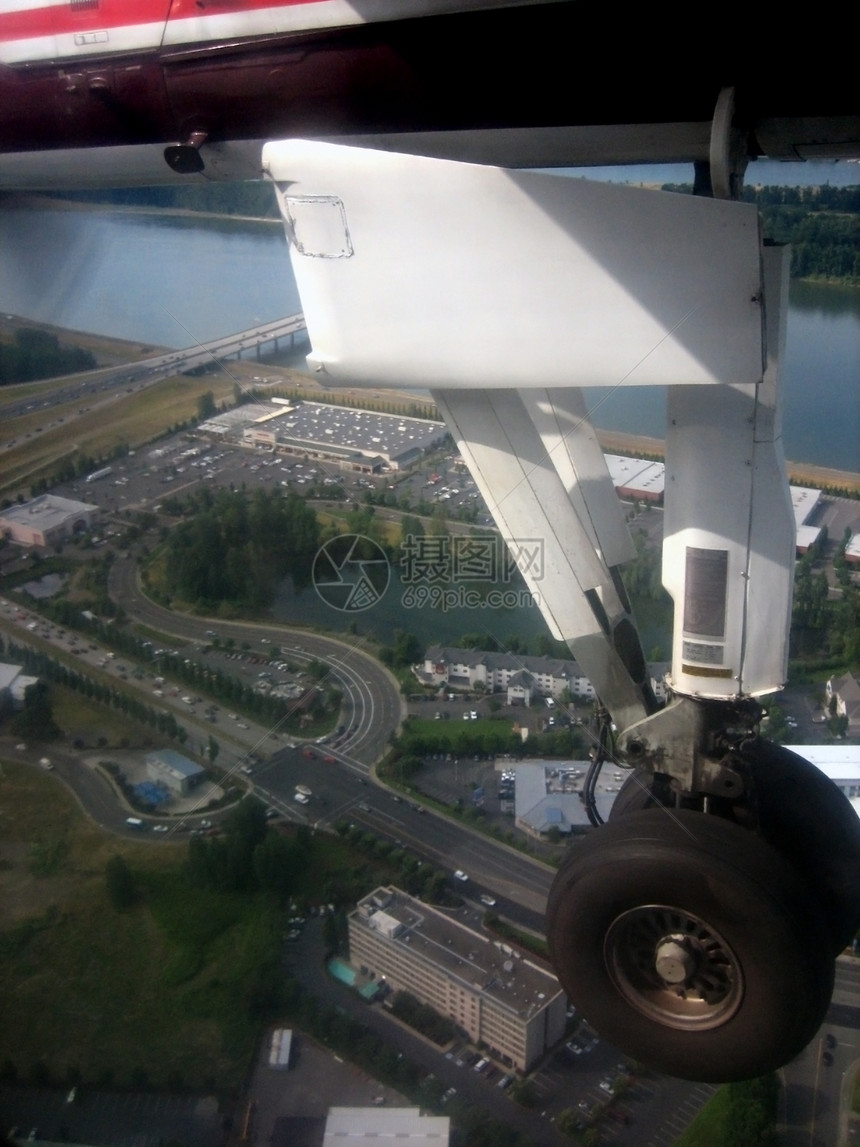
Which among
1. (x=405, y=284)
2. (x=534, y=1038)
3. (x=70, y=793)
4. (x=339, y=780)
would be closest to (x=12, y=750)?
(x=70, y=793)

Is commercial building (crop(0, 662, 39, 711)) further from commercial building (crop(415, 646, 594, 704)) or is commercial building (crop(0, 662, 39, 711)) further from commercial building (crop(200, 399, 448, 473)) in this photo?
commercial building (crop(415, 646, 594, 704))

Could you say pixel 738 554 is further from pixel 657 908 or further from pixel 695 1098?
pixel 695 1098

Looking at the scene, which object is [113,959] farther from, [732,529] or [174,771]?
[732,529]

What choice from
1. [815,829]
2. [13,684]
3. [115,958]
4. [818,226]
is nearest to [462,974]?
[115,958]

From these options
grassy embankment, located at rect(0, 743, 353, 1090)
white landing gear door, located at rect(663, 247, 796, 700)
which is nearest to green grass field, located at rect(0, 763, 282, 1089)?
grassy embankment, located at rect(0, 743, 353, 1090)

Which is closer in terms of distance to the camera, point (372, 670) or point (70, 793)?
point (372, 670)

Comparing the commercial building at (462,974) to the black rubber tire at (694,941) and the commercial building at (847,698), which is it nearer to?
the black rubber tire at (694,941)
